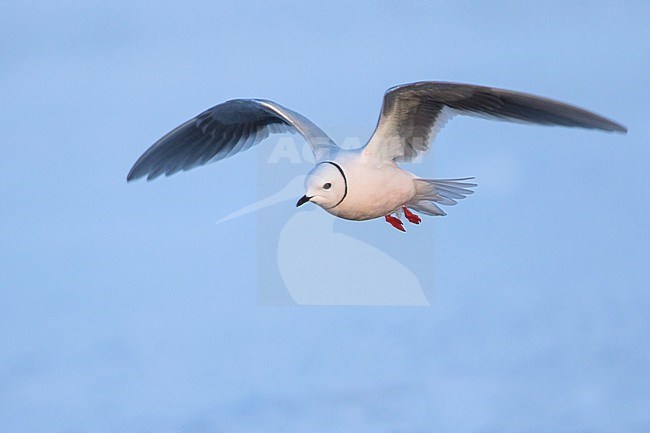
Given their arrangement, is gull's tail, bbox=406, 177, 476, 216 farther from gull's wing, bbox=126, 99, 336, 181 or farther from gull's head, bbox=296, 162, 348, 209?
gull's wing, bbox=126, 99, 336, 181

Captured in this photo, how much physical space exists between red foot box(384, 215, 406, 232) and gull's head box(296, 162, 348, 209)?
5.90ft

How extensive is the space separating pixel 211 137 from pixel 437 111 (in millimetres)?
3228

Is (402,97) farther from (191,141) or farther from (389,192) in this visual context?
(191,141)

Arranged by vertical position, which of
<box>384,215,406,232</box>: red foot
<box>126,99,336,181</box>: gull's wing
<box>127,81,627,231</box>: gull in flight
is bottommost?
<box>384,215,406,232</box>: red foot

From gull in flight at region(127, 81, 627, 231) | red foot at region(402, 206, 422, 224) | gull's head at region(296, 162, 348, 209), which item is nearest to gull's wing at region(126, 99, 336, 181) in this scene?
gull in flight at region(127, 81, 627, 231)

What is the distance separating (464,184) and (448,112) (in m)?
0.81

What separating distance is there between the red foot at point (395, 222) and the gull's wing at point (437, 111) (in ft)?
3.47

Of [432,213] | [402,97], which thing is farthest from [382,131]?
[432,213]

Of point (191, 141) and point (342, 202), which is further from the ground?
point (191, 141)

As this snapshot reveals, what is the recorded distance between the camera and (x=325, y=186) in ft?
39.8

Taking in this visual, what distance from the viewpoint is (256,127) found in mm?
15141

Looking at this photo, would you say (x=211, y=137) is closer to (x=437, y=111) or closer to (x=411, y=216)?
(x=411, y=216)

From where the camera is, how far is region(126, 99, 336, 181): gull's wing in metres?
14.7

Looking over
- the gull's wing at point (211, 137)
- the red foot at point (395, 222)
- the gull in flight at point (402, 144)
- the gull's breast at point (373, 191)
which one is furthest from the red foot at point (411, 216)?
the gull's wing at point (211, 137)
